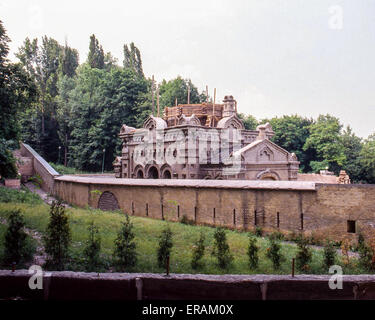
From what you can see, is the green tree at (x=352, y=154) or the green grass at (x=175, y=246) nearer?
the green grass at (x=175, y=246)

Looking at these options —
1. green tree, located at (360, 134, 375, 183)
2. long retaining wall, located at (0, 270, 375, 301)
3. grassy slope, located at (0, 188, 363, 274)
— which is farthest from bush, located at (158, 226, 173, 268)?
green tree, located at (360, 134, 375, 183)

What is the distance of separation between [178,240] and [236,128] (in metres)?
22.0

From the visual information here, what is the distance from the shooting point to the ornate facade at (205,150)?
28859mm

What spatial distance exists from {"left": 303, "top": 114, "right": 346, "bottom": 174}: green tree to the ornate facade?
21546 millimetres

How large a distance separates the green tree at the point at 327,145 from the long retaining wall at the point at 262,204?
40.5m

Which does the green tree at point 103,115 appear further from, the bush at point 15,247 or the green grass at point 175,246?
the bush at point 15,247

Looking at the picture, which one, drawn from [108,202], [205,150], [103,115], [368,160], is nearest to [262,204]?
[108,202]

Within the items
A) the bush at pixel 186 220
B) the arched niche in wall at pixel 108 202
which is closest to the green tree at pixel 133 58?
the arched niche in wall at pixel 108 202

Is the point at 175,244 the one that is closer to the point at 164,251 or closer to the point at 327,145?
the point at 164,251

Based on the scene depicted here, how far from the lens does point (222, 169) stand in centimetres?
2805

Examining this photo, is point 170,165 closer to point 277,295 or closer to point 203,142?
point 203,142

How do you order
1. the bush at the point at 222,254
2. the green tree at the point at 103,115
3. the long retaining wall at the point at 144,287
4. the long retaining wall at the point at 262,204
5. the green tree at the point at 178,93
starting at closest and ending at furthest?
the long retaining wall at the point at 144,287, the bush at the point at 222,254, the long retaining wall at the point at 262,204, the green tree at the point at 103,115, the green tree at the point at 178,93

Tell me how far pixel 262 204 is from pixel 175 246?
450 cm

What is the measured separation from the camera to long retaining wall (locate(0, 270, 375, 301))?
21.6ft
